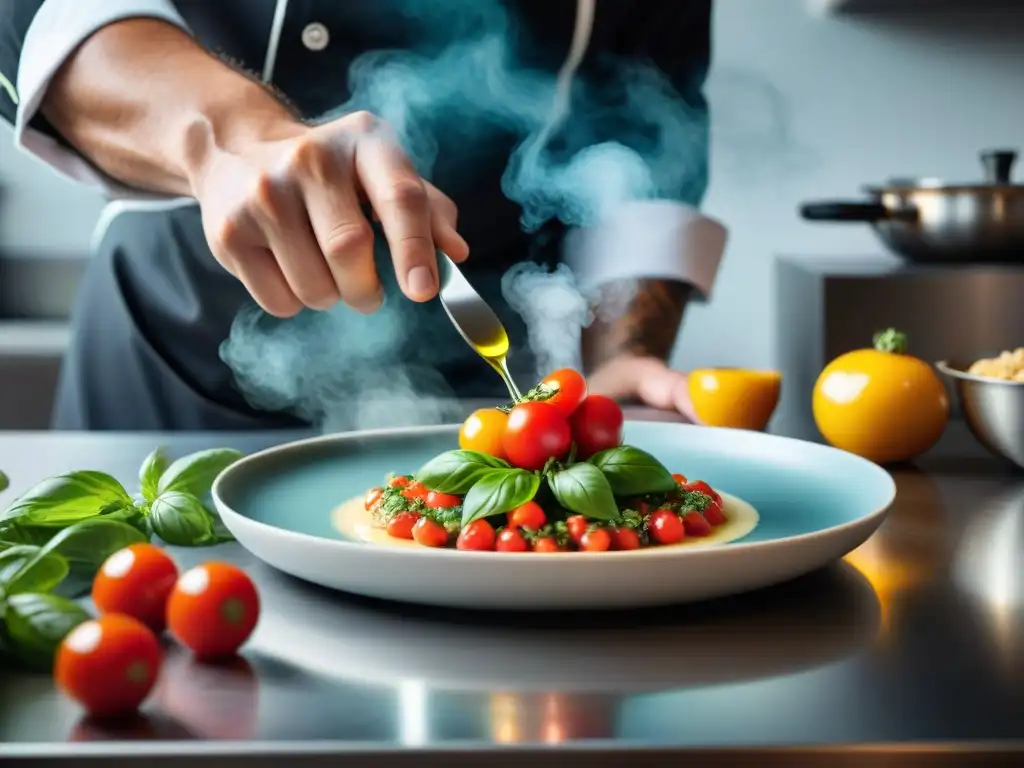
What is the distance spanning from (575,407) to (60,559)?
0.37 m

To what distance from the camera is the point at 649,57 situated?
6.18 feet

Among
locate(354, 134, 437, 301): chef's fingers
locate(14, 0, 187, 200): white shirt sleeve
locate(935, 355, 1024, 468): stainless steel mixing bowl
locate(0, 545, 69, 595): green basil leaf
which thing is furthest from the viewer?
locate(14, 0, 187, 200): white shirt sleeve

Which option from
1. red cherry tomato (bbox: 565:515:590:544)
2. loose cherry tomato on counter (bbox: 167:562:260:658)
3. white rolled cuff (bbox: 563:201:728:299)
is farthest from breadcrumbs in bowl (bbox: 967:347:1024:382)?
loose cherry tomato on counter (bbox: 167:562:260:658)

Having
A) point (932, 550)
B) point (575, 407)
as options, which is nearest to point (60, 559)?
point (575, 407)

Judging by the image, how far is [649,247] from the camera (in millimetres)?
1747

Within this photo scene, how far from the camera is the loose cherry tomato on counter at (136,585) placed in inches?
24.3

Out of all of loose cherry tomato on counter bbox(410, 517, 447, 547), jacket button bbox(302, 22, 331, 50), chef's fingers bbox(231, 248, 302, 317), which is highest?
jacket button bbox(302, 22, 331, 50)

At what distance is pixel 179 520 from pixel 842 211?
151 cm

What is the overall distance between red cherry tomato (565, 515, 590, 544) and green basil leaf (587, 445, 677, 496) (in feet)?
0.11

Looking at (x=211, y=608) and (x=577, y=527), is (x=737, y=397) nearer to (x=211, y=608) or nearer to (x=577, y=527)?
(x=577, y=527)

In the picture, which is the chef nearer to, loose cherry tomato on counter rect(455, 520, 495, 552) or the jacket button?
the jacket button

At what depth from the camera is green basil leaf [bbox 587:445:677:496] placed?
2.45ft

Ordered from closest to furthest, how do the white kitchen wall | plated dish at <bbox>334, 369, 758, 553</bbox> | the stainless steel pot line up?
plated dish at <bbox>334, 369, 758, 553</bbox> < the stainless steel pot < the white kitchen wall

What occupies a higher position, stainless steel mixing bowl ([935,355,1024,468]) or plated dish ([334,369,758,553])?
plated dish ([334,369,758,553])
